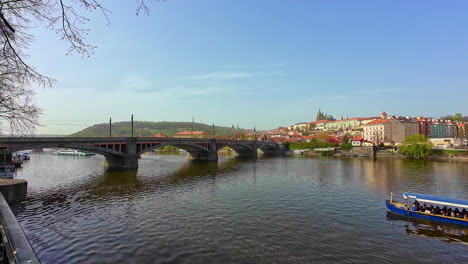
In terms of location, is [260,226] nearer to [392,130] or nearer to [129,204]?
[129,204]

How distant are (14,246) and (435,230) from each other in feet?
72.0

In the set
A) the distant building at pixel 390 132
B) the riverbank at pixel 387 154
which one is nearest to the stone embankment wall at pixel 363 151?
the riverbank at pixel 387 154

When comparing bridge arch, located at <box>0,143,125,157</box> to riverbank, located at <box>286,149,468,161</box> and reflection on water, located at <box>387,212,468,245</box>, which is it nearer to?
reflection on water, located at <box>387,212,468,245</box>

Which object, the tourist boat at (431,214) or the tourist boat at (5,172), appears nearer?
the tourist boat at (431,214)

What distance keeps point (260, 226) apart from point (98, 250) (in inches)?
381

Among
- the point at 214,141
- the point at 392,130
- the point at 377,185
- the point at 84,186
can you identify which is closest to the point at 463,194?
the point at 377,185

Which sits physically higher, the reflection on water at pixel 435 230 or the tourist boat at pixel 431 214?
the tourist boat at pixel 431 214

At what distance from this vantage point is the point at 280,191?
3003 cm

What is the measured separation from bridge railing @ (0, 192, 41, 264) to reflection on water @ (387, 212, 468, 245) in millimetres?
19766

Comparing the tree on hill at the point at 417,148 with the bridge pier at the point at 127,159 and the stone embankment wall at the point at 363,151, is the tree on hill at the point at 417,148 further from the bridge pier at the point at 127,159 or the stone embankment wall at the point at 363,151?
the bridge pier at the point at 127,159

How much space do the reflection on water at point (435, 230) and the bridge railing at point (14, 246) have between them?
64.8 ft

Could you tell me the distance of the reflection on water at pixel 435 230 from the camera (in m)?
16.1

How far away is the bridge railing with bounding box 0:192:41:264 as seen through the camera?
13.9 feet

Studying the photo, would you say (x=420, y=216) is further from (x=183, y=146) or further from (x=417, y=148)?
(x=417, y=148)
